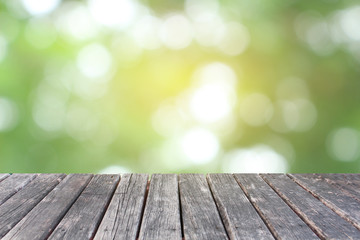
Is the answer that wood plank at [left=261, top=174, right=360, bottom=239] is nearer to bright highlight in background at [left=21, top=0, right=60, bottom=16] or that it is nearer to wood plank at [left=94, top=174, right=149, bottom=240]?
wood plank at [left=94, top=174, right=149, bottom=240]

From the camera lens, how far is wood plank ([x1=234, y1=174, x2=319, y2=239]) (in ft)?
3.85

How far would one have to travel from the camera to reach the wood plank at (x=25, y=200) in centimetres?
126

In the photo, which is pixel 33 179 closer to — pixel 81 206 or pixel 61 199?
pixel 61 199

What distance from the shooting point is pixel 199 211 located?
1333mm

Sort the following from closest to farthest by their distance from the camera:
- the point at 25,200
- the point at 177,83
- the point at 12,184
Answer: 1. the point at 25,200
2. the point at 12,184
3. the point at 177,83

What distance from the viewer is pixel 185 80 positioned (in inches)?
148

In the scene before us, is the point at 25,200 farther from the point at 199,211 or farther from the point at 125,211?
the point at 199,211

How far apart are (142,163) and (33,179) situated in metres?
2.04

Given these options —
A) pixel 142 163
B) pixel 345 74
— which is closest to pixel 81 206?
pixel 142 163

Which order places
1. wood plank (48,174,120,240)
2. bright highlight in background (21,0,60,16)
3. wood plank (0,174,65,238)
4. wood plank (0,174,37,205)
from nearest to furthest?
1. wood plank (48,174,120,240)
2. wood plank (0,174,65,238)
3. wood plank (0,174,37,205)
4. bright highlight in background (21,0,60,16)

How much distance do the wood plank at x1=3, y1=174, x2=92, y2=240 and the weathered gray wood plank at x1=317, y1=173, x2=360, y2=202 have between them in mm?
978

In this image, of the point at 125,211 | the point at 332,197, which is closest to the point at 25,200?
the point at 125,211

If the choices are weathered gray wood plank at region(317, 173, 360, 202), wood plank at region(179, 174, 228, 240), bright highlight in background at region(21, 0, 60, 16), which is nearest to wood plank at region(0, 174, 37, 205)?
wood plank at region(179, 174, 228, 240)

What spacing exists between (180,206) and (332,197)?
1.81 ft
